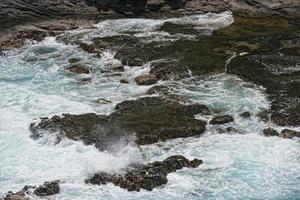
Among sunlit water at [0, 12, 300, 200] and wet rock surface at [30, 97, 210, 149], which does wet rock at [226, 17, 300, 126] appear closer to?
sunlit water at [0, 12, 300, 200]

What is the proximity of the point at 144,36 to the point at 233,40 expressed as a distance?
30.2 feet

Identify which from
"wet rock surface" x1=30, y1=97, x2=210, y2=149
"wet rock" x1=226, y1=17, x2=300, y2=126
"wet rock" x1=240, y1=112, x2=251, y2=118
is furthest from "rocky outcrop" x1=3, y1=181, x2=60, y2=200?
"wet rock" x1=226, y1=17, x2=300, y2=126

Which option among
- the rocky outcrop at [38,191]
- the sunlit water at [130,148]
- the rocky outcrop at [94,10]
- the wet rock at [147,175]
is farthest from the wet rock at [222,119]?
the rocky outcrop at [94,10]

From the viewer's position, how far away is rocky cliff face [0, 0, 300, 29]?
214 feet

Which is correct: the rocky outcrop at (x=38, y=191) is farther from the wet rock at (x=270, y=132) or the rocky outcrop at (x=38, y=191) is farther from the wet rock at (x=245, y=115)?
the wet rock at (x=245, y=115)

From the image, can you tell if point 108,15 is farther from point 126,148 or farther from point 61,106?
point 126,148

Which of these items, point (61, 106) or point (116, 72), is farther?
point (116, 72)

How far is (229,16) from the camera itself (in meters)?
68.2

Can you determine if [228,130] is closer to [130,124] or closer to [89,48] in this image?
[130,124]

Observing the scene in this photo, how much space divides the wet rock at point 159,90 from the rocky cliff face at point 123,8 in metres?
24.8

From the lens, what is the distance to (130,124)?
38.7m

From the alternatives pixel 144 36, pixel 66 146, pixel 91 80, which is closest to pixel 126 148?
pixel 66 146

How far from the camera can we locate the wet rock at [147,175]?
31750 millimetres

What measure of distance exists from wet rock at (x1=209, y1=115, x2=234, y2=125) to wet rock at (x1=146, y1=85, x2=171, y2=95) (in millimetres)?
6305
